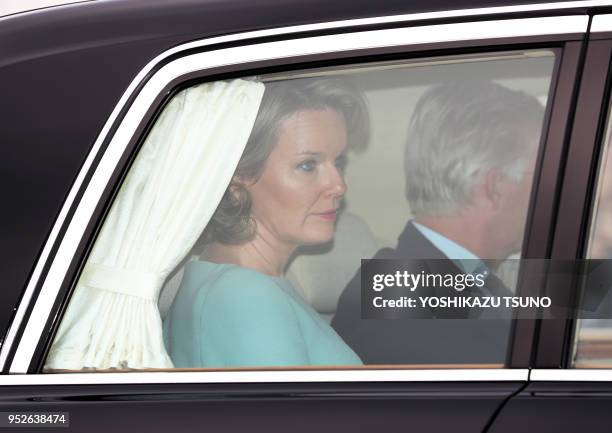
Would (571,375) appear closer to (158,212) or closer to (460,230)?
(460,230)

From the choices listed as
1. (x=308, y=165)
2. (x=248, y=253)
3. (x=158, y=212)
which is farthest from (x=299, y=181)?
(x=158, y=212)

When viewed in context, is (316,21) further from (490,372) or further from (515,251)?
(490,372)

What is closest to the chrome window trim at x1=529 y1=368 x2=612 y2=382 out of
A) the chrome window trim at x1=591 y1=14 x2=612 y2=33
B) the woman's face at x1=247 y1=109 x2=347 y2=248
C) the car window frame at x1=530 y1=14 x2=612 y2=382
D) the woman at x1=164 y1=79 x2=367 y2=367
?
the car window frame at x1=530 y1=14 x2=612 y2=382

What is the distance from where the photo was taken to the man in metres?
1.78

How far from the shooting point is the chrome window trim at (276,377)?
1.71 metres

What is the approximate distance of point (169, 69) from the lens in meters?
1.91

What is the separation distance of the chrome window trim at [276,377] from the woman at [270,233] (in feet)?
0.20

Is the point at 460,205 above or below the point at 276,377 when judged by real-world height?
above

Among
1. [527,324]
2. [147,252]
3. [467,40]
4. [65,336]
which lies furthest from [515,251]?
[65,336]

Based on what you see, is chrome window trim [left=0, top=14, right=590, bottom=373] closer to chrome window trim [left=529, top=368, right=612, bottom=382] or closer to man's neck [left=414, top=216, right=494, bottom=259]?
man's neck [left=414, top=216, right=494, bottom=259]

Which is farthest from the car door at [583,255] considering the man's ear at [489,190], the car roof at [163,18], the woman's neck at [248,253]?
the woman's neck at [248,253]

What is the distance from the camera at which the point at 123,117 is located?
1.89 m

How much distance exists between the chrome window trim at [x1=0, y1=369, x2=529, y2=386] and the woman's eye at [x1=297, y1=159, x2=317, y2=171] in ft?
1.27

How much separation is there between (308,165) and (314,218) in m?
0.10
